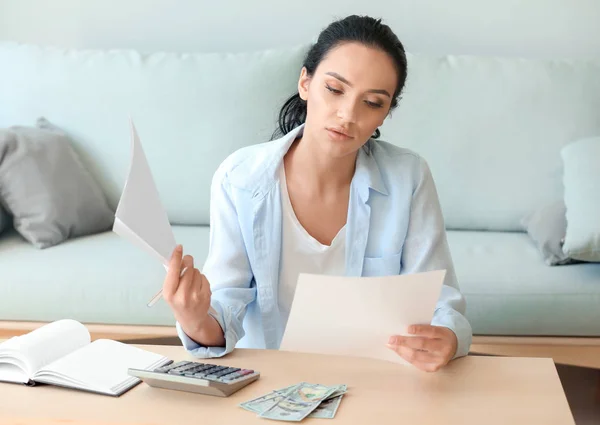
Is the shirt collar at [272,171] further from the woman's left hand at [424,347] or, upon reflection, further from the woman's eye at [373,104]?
the woman's left hand at [424,347]

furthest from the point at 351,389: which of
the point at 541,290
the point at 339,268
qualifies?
the point at 541,290

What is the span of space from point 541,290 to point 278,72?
1.08 metres

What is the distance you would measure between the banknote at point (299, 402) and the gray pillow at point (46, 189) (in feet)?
4.39

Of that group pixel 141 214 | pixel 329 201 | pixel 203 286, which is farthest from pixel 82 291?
pixel 141 214

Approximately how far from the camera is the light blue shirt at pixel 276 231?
1391 millimetres

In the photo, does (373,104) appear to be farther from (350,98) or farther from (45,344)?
(45,344)

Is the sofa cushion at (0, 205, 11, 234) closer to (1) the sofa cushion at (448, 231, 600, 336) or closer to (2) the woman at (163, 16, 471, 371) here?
(2) the woman at (163, 16, 471, 371)

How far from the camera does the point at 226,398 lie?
40.0 inches

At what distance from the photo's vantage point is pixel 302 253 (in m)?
1.43

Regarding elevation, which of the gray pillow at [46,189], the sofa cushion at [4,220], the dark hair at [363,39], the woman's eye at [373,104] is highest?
the dark hair at [363,39]

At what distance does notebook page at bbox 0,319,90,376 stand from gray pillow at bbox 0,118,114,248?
995mm

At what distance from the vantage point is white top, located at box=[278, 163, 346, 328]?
1422mm

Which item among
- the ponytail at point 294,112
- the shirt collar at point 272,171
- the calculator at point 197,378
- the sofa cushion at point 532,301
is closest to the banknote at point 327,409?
the calculator at point 197,378

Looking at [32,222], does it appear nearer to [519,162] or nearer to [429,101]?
[429,101]
